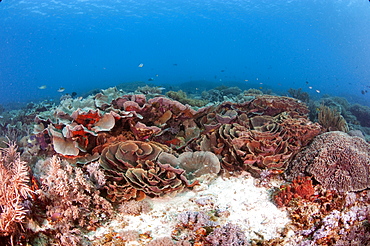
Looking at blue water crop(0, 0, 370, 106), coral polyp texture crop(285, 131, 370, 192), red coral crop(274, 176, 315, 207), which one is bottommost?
blue water crop(0, 0, 370, 106)

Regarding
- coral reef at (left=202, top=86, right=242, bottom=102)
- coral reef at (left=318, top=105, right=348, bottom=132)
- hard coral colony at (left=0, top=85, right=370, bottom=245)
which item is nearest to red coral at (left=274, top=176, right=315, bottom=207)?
hard coral colony at (left=0, top=85, right=370, bottom=245)

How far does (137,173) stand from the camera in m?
4.35

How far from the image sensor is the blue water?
201 feet

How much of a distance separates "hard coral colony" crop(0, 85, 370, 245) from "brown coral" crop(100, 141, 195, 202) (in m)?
0.02

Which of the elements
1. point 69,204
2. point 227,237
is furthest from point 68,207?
point 227,237

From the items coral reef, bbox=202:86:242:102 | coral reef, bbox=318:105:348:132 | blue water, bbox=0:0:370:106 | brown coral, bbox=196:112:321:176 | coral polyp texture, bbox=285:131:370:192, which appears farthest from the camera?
blue water, bbox=0:0:370:106

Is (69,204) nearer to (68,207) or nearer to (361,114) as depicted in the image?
(68,207)

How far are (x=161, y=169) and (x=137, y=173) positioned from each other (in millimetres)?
542

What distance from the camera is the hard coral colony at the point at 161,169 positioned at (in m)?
3.27

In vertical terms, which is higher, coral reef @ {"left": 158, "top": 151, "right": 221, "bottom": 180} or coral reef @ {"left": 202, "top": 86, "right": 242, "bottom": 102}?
coral reef @ {"left": 158, "top": 151, "right": 221, "bottom": 180}

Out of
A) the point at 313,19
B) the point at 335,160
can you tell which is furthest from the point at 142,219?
the point at 313,19

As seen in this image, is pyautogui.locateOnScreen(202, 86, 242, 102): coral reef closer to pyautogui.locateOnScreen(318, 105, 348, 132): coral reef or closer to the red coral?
pyautogui.locateOnScreen(318, 105, 348, 132): coral reef

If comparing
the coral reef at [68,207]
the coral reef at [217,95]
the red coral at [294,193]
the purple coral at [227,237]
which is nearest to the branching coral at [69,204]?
the coral reef at [68,207]

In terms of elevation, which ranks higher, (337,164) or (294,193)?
(337,164)
